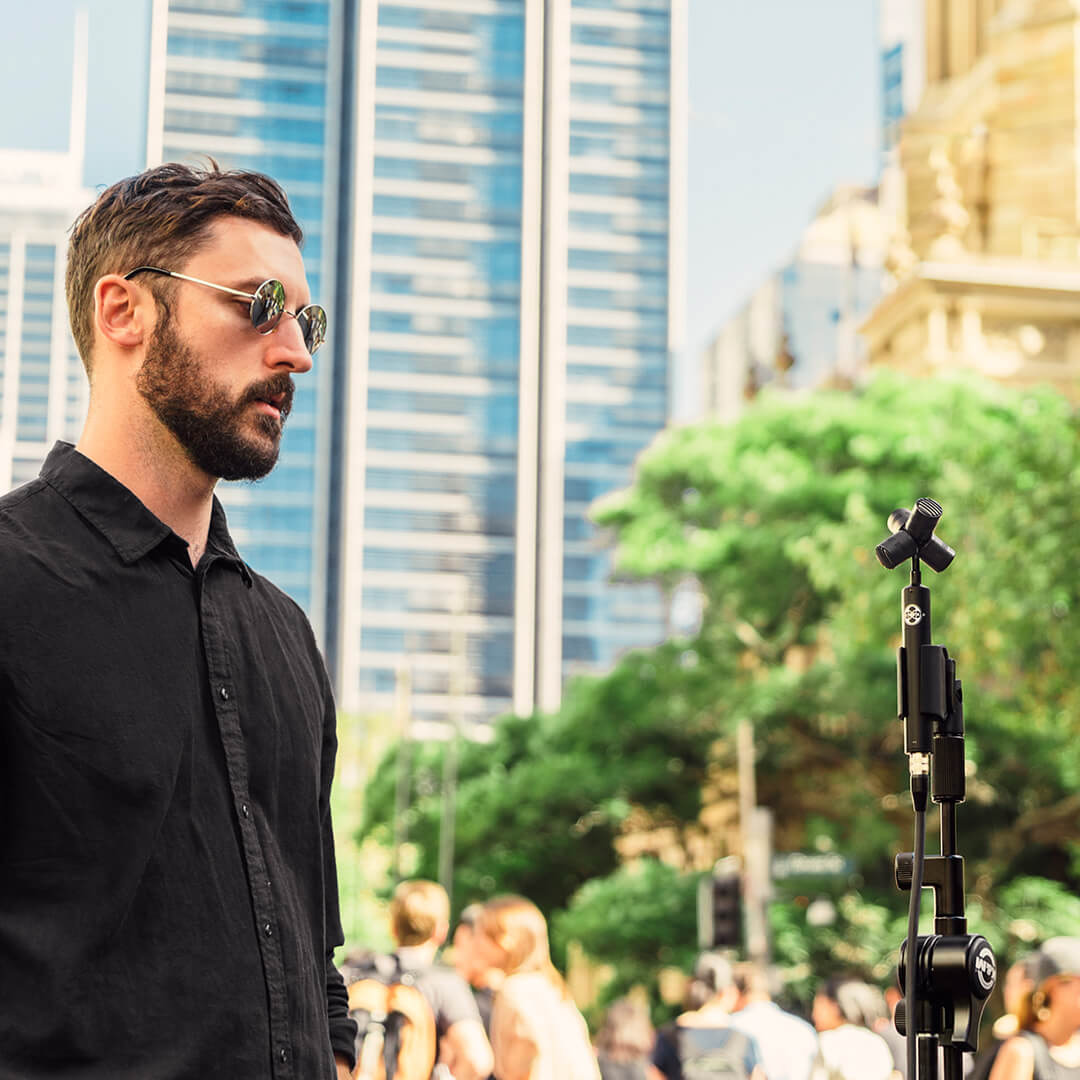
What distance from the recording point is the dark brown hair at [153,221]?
2500 mm

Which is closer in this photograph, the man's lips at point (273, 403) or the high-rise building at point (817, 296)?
the man's lips at point (273, 403)

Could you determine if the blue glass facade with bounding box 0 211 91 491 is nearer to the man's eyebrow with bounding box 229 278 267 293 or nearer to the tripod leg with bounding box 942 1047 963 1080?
the tripod leg with bounding box 942 1047 963 1080

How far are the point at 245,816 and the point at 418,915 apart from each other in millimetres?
5524

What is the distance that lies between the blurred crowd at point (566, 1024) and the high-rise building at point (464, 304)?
12762 cm

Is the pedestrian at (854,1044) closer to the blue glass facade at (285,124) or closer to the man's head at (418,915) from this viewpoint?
the man's head at (418,915)

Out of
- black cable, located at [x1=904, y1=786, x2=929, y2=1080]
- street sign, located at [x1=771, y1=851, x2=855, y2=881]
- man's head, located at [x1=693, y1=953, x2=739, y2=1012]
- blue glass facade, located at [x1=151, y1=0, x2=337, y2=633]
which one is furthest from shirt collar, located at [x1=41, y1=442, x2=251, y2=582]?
blue glass facade, located at [x1=151, y1=0, x2=337, y2=633]

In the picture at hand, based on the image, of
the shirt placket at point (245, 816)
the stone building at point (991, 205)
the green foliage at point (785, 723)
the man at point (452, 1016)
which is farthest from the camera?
the stone building at point (991, 205)

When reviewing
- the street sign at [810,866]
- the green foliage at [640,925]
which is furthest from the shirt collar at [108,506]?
the green foliage at [640,925]

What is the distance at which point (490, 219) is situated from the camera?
154 m

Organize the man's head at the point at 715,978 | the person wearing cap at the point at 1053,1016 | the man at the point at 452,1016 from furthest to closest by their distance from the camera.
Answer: the man's head at the point at 715,978 → the man at the point at 452,1016 → the person wearing cap at the point at 1053,1016

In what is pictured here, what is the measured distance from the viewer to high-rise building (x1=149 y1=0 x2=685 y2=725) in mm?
143000

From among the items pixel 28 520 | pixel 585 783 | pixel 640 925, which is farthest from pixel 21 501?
pixel 585 783

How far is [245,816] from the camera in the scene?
7.71 feet

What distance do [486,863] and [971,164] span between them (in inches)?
784
